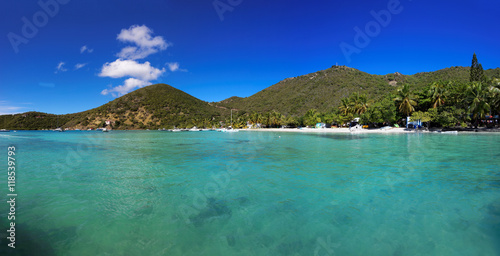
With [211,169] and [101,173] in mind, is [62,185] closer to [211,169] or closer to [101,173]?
[101,173]

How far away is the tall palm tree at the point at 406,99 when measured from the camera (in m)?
61.7

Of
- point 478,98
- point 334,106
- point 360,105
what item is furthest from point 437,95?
point 334,106

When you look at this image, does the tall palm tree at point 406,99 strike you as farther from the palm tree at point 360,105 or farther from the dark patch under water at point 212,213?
the dark patch under water at point 212,213

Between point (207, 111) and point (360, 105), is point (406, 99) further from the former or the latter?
point (207, 111)

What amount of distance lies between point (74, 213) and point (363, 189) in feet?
34.8

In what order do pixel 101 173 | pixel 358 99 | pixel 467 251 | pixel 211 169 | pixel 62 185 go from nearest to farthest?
pixel 467 251 → pixel 62 185 → pixel 101 173 → pixel 211 169 → pixel 358 99

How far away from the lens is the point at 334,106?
118312mm

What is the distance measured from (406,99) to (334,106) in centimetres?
5674

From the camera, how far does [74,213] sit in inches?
294

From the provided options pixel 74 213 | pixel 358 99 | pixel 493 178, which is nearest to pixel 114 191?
pixel 74 213

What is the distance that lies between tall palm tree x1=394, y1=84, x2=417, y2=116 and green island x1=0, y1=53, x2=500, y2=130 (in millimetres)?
229

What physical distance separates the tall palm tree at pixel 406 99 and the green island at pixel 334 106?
23 centimetres

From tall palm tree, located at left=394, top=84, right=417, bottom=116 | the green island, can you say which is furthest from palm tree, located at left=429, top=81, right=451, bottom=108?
tall palm tree, located at left=394, top=84, right=417, bottom=116

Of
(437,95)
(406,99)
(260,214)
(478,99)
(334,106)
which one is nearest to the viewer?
(260,214)
